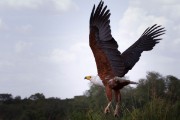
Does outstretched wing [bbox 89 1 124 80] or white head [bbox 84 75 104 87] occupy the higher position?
outstretched wing [bbox 89 1 124 80]

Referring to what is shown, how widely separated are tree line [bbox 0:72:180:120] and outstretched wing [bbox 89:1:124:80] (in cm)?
100

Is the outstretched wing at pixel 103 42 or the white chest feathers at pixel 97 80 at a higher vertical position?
the outstretched wing at pixel 103 42

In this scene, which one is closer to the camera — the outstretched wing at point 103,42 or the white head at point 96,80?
the outstretched wing at point 103,42

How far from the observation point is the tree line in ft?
29.1

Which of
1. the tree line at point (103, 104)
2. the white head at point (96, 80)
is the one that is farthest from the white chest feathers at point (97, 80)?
the tree line at point (103, 104)

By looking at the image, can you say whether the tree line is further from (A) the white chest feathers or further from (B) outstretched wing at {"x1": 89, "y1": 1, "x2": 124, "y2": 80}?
(B) outstretched wing at {"x1": 89, "y1": 1, "x2": 124, "y2": 80}

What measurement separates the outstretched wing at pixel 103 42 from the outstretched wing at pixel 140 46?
0.80m

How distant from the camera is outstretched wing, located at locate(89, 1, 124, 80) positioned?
8.48 metres

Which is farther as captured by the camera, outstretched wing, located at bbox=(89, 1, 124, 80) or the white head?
the white head

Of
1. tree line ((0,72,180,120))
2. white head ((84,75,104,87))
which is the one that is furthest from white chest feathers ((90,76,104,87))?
tree line ((0,72,180,120))

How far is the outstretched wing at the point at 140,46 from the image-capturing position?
9891 millimetres

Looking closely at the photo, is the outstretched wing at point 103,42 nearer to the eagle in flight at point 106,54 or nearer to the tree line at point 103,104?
the eagle in flight at point 106,54

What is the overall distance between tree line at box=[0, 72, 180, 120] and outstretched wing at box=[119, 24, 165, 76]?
28.8 inches

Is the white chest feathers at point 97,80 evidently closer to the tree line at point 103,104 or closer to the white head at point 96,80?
the white head at point 96,80
